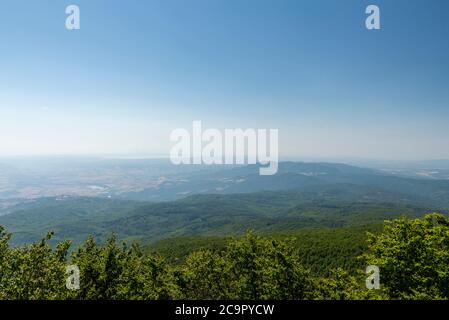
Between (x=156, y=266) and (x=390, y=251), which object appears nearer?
(x=390, y=251)
